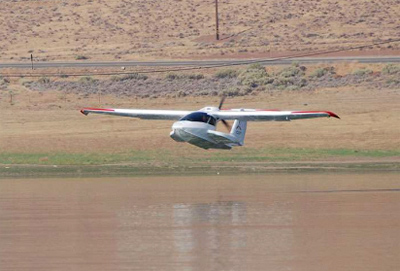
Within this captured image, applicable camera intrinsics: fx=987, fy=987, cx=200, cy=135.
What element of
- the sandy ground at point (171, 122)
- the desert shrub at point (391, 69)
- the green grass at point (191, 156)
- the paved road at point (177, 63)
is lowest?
the green grass at point (191, 156)

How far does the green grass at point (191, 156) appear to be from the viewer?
39906 mm

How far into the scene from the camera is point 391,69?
5866 centimetres

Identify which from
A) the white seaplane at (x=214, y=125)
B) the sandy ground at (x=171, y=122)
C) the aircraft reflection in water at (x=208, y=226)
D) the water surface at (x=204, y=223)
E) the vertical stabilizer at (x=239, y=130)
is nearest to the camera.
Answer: the water surface at (x=204, y=223)

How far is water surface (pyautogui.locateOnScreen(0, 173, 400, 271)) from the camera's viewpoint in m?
20.7

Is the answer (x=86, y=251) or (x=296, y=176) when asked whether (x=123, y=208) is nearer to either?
(x=86, y=251)

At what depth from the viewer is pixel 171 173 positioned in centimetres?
3800

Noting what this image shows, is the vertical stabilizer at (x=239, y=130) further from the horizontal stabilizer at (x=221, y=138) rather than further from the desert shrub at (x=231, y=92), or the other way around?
the desert shrub at (x=231, y=92)

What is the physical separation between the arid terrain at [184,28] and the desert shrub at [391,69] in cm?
1074

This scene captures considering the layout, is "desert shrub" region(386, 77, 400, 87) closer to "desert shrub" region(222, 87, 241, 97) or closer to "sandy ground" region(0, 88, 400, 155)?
"sandy ground" region(0, 88, 400, 155)

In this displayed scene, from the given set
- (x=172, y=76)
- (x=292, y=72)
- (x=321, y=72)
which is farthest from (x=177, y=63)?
(x=321, y=72)

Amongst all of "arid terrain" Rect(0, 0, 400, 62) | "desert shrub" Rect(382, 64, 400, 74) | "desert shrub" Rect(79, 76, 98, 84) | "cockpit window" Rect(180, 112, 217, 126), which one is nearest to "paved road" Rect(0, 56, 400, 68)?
"arid terrain" Rect(0, 0, 400, 62)

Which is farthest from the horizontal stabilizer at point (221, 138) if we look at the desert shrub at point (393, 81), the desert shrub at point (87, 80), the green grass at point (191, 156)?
the desert shrub at point (87, 80)

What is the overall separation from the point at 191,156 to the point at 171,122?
653cm

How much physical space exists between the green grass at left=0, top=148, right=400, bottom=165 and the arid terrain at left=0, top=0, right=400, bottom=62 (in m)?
31.0
